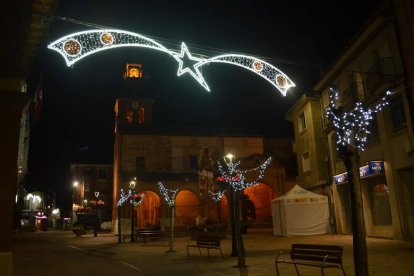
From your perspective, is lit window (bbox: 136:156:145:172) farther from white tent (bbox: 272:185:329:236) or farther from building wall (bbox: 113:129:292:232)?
white tent (bbox: 272:185:329:236)

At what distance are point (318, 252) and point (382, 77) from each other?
12459 mm

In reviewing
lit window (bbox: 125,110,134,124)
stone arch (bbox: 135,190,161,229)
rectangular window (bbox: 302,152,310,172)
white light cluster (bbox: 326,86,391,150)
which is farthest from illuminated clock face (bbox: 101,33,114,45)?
lit window (bbox: 125,110,134,124)

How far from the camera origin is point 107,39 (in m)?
8.80

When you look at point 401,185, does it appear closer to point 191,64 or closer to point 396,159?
point 396,159

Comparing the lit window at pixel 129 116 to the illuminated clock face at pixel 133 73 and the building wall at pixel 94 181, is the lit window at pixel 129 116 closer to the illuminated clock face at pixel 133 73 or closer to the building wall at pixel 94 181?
the illuminated clock face at pixel 133 73

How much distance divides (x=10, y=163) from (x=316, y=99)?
70.6ft

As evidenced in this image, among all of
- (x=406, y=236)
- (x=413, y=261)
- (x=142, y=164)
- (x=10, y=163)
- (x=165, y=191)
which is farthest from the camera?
(x=142, y=164)

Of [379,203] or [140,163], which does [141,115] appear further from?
[379,203]

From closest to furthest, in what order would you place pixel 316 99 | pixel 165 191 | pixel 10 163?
pixel 10 163 < pixel 316 99 < pixel 165 191

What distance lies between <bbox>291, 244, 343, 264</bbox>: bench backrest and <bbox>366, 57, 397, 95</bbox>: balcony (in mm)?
10802

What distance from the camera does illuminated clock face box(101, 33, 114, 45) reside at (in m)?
8.77

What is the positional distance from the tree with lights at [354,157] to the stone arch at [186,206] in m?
36.6

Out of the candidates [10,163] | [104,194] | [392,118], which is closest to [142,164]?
[104,194]

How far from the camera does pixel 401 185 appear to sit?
1816cm
